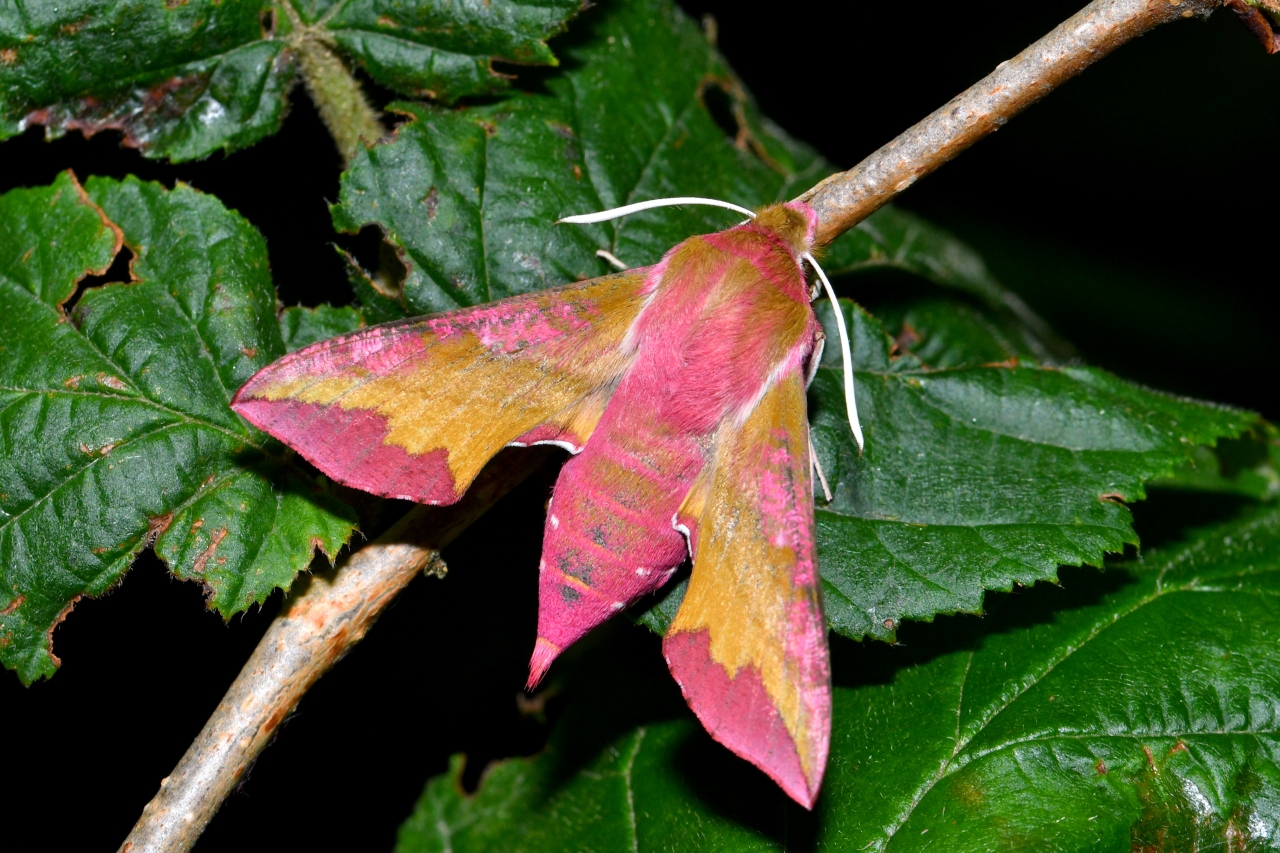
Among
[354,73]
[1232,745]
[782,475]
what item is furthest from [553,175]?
[1232,745]

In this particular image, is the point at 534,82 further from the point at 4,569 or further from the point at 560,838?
the point at 560,838

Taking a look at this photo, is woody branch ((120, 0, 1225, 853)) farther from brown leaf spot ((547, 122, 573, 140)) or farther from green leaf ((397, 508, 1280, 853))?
green leaf ((397, 508, 1280, 853))

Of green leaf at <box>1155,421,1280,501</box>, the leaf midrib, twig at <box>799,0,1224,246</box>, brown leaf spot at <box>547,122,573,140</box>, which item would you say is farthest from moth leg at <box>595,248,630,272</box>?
green leaf at <box>1155,421,1280,501</box>

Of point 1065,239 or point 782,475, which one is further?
point 1065,239

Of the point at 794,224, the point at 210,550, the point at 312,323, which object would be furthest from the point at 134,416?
the point at 794,224

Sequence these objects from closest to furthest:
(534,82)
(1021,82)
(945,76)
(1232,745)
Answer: (1021,82), (1232,745), (534,82), (945,76)

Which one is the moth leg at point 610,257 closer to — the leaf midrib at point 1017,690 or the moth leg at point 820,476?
the moth leg at point 820,476
